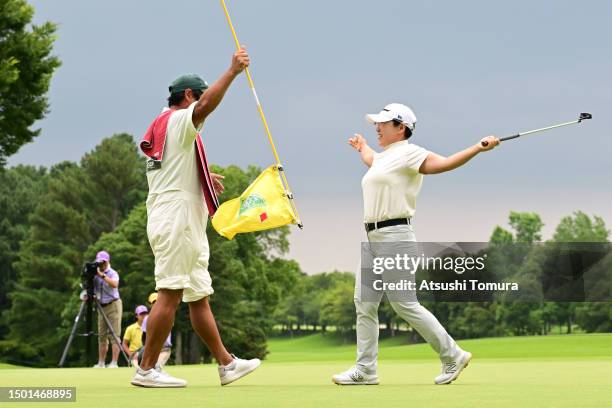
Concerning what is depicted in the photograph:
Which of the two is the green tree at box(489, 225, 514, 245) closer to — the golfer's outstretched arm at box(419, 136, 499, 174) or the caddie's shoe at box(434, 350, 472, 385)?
the caddie's shoe at box(434, 350, 472, 385)

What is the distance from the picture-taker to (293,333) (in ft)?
530

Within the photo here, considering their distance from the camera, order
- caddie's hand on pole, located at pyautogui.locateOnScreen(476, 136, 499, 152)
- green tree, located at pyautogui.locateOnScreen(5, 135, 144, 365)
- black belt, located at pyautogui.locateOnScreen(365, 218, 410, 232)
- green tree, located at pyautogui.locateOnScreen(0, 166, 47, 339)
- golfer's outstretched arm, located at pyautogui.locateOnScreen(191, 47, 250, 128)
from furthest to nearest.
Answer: green tree, located at pyautogui.locateOnScreen(0, 166, 47, 339) < green tree, located at pyautogui.locateOnScreen(5, 135, 144, 365) < black belt, located at pyautogui.locateOnScreen(365, 218, 410, 232) < caddie's hand on pole, located at pyautogui.locateOnScreen(476, 136, 499, 152) < golfer's outstretched arm, located at pyautogui.locateOnScreen(191, 47, 250, 128)

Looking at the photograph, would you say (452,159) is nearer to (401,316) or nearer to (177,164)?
(401,316)

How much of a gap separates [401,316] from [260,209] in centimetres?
A: 132

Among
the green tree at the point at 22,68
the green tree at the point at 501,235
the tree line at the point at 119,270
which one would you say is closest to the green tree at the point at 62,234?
the tree line at the point at 119,270

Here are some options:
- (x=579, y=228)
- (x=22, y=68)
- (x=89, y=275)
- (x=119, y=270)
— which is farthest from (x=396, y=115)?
(x=579, y=228)

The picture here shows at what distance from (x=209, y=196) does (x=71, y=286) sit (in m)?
58.1

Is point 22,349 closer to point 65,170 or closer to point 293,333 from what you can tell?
point 65,170

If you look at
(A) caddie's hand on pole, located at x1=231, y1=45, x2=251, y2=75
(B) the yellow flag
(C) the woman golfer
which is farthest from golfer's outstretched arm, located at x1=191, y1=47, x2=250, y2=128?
(C) the woman golfer

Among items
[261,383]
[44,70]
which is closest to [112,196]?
[44,70]

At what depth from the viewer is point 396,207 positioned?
757 cm

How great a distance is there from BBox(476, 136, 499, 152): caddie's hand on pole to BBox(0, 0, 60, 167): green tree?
22.9 m

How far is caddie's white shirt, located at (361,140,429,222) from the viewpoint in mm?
7578

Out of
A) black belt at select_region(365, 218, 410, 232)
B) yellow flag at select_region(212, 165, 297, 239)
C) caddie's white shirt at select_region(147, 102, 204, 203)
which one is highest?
caddie's white shirt at select_region(147, 102, 204, 203)
